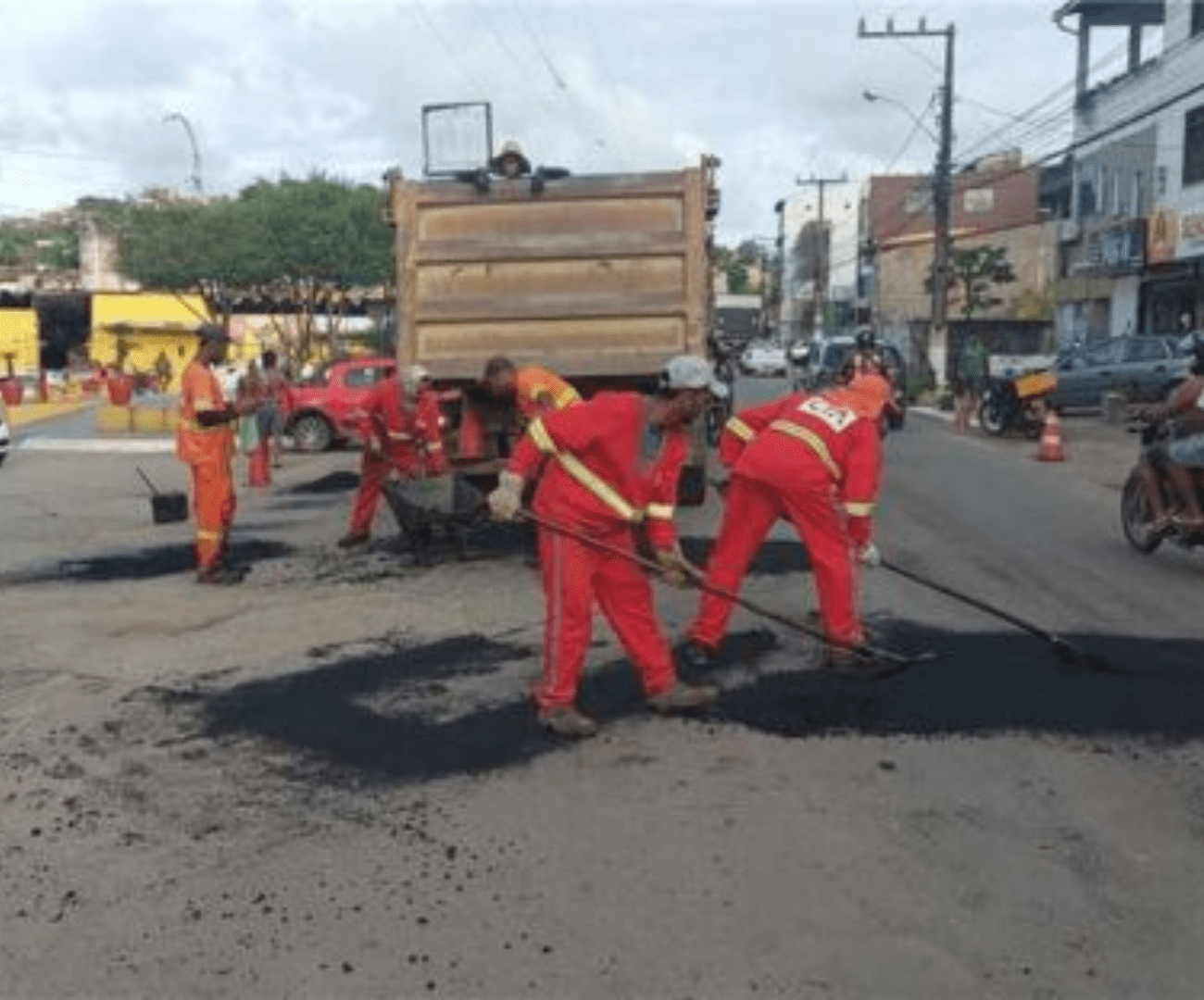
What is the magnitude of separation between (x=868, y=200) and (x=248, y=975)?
85363 millimetres

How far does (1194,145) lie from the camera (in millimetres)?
32531

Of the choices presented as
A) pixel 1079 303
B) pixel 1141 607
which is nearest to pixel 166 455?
pixel 1141 607

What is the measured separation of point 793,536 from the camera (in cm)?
1197

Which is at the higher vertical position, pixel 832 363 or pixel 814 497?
pixel 814 497

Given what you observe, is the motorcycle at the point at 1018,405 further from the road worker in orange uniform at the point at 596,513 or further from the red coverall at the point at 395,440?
the road worker in orange uniform at the point at 596,513

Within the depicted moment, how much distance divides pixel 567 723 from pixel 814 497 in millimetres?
1691

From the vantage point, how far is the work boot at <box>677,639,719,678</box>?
716 cm

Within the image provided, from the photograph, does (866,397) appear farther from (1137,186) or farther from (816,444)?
(1137,186)

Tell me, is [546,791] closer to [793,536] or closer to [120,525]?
[793,536]

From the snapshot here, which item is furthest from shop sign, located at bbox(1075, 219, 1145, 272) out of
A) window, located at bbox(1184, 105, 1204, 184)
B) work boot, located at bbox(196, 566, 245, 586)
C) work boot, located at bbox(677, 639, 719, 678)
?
work boot, located at bbox(677, 639, 719, 678)

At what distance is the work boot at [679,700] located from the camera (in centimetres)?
635

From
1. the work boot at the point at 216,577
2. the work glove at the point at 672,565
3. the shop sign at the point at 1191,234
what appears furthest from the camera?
the shop sign at the point at 1191,234

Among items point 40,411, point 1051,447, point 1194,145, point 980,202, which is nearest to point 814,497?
point 1051,447

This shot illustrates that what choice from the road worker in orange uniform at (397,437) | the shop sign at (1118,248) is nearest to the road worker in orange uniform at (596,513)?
the road worker in orange uniform at (397,437)
